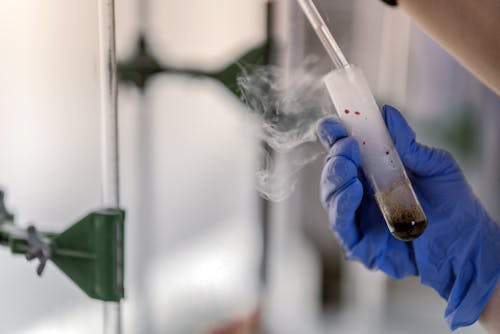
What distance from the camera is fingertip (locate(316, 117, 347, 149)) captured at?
24.0 inches

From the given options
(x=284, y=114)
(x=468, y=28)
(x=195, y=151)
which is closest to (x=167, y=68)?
(x=195, y=151)

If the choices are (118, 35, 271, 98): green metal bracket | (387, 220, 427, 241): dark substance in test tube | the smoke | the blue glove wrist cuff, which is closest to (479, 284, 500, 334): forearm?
the blue glove wrist cuff

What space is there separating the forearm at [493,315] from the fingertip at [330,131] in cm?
26

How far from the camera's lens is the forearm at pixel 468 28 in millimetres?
590

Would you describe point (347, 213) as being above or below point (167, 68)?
below

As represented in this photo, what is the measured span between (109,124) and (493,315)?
510 mm

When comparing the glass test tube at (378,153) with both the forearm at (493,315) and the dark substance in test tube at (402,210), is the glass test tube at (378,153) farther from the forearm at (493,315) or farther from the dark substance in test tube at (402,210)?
the forearm at (493,315)

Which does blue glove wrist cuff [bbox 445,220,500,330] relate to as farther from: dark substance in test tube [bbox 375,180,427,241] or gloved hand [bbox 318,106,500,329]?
dark substance in test tube [bbox 375,180,427,241]

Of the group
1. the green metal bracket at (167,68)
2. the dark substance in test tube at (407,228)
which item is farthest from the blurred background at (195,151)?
the dark substance in test tube at (407,228)

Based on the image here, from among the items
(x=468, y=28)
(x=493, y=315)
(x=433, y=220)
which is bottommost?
(x=493, y=315)

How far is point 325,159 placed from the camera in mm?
656

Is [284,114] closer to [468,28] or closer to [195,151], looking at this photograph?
[468,28]

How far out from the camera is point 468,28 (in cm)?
60

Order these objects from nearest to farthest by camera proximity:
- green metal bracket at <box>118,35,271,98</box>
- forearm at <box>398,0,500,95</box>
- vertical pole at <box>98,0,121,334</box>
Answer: forearm at <box>398,0,500,95</box>, vertical pole at <box>98,0,121,334</box>, green metal bracket at <box>118,35,271,98</box>
